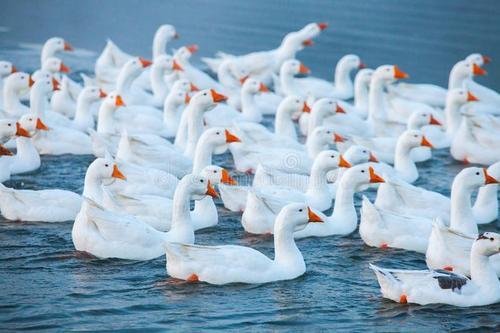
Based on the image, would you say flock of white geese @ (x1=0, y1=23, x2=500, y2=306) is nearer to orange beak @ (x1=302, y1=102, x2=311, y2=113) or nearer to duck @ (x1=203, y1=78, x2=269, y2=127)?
duck @ (x1=203, y1=78, x2=269, y2=127)

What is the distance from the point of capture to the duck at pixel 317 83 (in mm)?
19141

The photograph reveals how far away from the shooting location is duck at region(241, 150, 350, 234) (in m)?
11.9

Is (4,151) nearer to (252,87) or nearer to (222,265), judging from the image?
(222,265)

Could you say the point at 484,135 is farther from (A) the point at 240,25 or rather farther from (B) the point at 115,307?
(A) the point at 240,25

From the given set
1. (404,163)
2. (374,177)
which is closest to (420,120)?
(404,163)

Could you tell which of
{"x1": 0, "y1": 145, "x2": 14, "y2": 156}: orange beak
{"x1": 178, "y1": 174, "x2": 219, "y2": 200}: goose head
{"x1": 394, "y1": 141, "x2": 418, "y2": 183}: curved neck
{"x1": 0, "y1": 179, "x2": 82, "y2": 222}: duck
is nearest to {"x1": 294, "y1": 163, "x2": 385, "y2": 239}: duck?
{"x1": 178, "y1": 174, "x2": 219, "y2": 200}: goose head

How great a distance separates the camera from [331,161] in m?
12.8

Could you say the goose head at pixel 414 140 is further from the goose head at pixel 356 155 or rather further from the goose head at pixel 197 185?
the goose head at pixel 197 185

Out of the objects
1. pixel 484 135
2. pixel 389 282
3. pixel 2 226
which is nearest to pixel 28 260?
pixel 2 226

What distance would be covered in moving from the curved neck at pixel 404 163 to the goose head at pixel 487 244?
4468 millimetres

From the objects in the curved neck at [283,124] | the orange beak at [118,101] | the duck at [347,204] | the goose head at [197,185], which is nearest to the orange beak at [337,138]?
the curved neck at [283,124]

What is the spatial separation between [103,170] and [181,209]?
4.37 ft

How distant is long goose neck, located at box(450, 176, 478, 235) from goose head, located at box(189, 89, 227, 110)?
13.5 feet

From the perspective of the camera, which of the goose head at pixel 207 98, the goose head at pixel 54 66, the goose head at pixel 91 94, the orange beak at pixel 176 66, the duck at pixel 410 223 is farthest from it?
the orange beak at pixel 176 66
